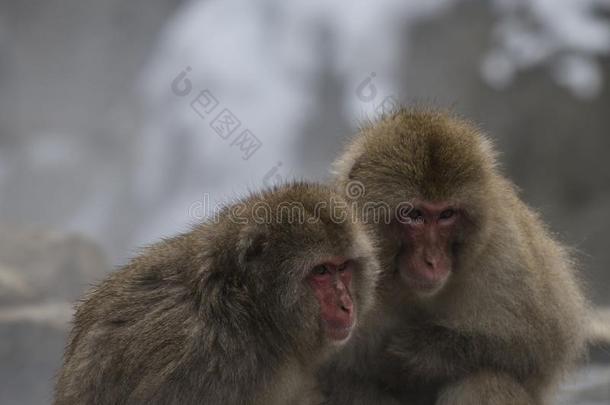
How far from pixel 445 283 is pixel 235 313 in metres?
1.24

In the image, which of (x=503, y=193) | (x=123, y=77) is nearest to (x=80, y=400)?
(x=503, y=193)

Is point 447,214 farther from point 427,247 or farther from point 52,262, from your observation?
point 52,262

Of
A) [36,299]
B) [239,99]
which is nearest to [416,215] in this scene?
[36,299]

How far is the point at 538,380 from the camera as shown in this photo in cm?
516

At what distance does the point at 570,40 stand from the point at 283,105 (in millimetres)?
5154

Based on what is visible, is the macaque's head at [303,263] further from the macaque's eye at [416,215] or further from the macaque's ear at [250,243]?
the macaque's eye at [416,215]

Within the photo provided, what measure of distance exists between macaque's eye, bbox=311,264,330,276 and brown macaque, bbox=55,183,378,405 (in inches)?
0.4

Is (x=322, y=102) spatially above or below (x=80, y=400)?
above

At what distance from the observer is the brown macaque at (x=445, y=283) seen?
4777mm

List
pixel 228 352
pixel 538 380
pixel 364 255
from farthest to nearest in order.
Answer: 1. pixel 538 380
2. pixel 364 255
3. pixel 228 352

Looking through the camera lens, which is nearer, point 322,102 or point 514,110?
point 514,110

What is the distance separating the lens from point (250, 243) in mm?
4293

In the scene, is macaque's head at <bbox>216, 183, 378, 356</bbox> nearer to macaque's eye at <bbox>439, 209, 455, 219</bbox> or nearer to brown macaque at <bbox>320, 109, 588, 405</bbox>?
brown macaque at <bbox>320, 109, 588, 405</bbox>

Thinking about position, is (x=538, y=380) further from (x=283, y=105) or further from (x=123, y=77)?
(x=123, y=77)
